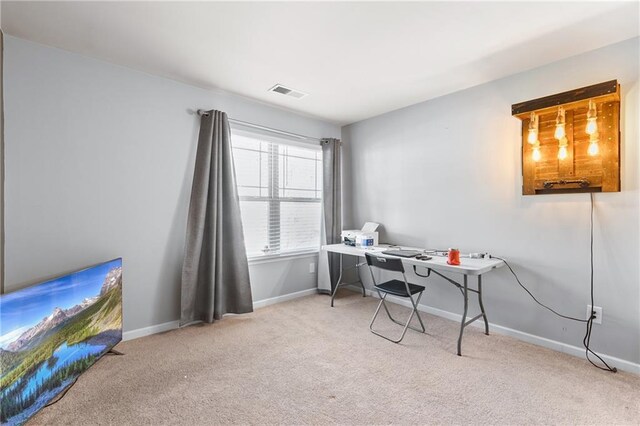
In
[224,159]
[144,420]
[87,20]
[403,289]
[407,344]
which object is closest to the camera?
[144,420]

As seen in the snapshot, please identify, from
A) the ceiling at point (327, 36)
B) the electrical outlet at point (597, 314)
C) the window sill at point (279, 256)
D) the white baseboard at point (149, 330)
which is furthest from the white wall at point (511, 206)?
the white baseboard at point (149, 330)

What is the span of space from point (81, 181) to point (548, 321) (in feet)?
13.1

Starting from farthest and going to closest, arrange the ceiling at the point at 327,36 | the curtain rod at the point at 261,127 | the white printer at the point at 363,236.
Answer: the white printer at the point at 363,236 → the curtain rod at the point at 261,127 → the ceiling at the point at 327,36

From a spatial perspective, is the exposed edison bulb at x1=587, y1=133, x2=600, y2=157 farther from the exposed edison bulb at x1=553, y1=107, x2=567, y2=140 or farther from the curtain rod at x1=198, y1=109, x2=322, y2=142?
the curtain rod at x1=198, y1=109, x2=322, y2=142

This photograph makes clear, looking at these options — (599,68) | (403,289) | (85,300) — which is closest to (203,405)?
(85,300)

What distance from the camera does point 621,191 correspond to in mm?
2090

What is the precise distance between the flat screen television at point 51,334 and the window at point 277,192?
1453 mm

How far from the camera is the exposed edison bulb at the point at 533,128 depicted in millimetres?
2367

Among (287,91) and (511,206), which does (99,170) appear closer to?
(287,91)

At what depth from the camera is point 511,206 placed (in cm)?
262

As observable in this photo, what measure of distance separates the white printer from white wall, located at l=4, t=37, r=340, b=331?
191cm

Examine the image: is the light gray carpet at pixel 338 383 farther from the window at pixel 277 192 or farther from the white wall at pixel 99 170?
the window at pixel 277 192

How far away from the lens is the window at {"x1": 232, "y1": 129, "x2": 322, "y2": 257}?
331 cm

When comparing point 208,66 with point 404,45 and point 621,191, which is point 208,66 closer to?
point 404,45
